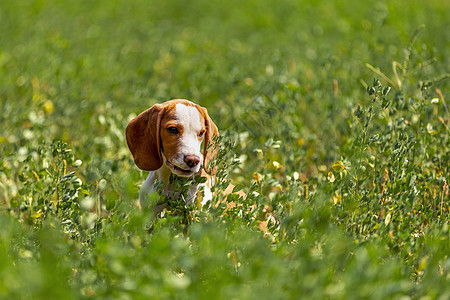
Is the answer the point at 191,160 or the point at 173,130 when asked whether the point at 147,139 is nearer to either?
the point at 173,130

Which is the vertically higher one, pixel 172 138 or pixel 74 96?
pixel 172 138

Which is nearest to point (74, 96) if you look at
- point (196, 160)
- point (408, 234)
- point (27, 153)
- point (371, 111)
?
point (27, 153)

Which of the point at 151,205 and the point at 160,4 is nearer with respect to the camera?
the point at 151,205

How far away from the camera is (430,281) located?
2.36 meters

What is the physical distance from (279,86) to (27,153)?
2.74 m

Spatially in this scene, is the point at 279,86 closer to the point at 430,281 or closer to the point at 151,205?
the point at 151,205

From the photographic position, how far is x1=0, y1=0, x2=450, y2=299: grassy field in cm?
222

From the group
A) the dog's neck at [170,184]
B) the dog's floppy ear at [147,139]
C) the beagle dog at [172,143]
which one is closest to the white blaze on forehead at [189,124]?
the beagle dog at [172,143]

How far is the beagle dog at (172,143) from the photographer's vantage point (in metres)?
3.22

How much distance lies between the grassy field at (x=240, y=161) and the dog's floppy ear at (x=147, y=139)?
0.11 metres

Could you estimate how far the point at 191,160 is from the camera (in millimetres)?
3146

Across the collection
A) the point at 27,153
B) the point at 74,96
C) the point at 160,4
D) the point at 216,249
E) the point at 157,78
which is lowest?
the point at 160,4

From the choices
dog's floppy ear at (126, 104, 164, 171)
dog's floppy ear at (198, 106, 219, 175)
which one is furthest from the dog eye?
dog's floppy ear at (198, 106, 219, 175)

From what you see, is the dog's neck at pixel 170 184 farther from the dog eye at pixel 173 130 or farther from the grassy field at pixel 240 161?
the dog eye at pixel 173 130
